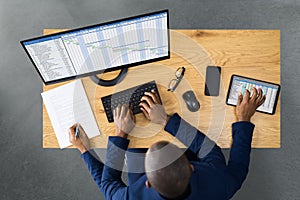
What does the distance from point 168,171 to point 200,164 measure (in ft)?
1.14

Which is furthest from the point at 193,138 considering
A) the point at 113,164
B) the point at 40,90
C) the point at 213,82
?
the point at 40,90

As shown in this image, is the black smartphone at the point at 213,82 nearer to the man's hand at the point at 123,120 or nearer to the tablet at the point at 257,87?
the tablet at the point at 257,87

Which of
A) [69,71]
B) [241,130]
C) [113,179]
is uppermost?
[69,71]

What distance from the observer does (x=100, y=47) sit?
157 cm

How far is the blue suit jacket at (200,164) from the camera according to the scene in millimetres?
1566

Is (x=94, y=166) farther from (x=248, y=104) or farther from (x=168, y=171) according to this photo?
(x=248, y=104)

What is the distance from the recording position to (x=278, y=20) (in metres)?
2.45

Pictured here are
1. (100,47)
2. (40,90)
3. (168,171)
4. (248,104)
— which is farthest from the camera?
(40,90)

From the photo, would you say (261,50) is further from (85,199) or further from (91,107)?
(85,199)

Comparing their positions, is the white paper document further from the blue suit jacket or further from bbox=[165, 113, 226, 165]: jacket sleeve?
bbox=[165, 113, 226, 165]: jacket sleeve

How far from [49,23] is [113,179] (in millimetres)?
1265

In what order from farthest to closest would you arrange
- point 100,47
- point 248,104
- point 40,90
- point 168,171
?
1. point 40,90
2. point 248,104
3. point 100,47
4. point 168,171

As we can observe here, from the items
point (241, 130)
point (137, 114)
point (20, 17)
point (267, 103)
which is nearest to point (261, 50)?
point (267, 103)

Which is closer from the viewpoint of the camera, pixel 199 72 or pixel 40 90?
pixel 199 72
